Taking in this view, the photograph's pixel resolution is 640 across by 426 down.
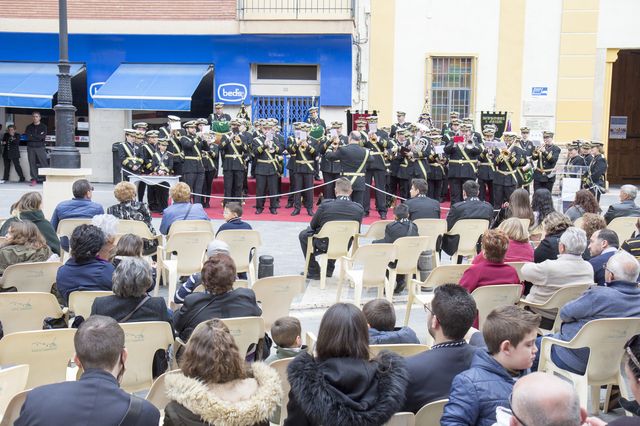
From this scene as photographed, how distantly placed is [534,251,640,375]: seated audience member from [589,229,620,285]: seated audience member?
1270 millimetres

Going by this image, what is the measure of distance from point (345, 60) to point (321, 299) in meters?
11.9

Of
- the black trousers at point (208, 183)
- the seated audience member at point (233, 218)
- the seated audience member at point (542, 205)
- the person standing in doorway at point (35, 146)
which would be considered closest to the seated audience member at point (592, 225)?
the seated audience member at point (542, 205)

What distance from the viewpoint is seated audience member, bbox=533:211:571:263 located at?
6.86 meters

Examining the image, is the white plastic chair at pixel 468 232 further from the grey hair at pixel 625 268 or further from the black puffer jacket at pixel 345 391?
the black puffer jacket at pixel 345 391

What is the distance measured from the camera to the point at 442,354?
3.83 meters

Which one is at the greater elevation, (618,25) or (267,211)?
(618,25)

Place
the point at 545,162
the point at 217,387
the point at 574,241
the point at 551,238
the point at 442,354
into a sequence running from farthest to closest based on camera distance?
1. the point at 545,162
2. the point at 551,238
3. the point at 574,241
4. the point at 442,354
5. the point at 217,387

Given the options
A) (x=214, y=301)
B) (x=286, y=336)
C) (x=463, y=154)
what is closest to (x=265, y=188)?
(x=463, y=154)

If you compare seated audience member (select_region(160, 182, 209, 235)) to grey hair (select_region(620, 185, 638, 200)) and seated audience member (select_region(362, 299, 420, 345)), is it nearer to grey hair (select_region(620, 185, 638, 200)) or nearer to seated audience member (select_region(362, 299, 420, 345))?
seated audience member (select_region(362, 299, 420, 345))

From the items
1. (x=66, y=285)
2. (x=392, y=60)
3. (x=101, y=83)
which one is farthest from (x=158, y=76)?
(x=66, y=285)

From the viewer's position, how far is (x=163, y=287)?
9344 mm

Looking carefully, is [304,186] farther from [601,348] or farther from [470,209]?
[601,348]

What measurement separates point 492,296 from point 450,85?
14933 mm

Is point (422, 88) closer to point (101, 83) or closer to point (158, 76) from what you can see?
point (158, 76)
